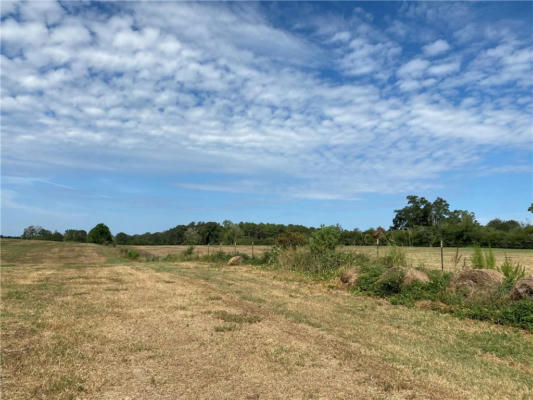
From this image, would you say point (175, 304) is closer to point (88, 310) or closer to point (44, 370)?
point (88, 310)

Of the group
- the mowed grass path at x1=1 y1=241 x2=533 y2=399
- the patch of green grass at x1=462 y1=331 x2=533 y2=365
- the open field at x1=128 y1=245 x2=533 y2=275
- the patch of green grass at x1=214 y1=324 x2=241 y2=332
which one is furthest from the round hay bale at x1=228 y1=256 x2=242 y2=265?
the patch of green grass at x1=462 y1=331 x2=533 y2=365

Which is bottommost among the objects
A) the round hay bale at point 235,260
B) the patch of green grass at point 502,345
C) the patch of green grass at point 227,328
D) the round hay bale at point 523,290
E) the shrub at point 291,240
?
the patch of green grass at point 502,345

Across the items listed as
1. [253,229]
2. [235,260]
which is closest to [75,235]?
[253,229]

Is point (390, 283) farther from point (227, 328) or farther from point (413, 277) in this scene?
point (227, 328)

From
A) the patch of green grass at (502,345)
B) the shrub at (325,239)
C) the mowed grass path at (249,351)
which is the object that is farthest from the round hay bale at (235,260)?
the patch of green grass at (502,345)

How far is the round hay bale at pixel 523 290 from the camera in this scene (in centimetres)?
794

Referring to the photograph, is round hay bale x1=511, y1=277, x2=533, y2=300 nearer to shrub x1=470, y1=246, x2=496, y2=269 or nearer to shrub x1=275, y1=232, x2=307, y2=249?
shrub x1=470, y1=246, x2=496, y2=269

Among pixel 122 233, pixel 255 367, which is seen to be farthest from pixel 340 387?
pixel 122 233

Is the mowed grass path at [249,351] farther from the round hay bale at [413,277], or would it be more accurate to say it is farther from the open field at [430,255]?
the open field at [430,255]

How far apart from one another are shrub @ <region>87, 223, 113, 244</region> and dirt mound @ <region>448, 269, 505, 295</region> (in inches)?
2446

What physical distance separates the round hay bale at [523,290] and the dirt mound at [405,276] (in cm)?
240

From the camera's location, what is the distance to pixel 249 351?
539 centimetres

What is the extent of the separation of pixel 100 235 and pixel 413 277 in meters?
63.2

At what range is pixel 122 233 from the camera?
89250mm
